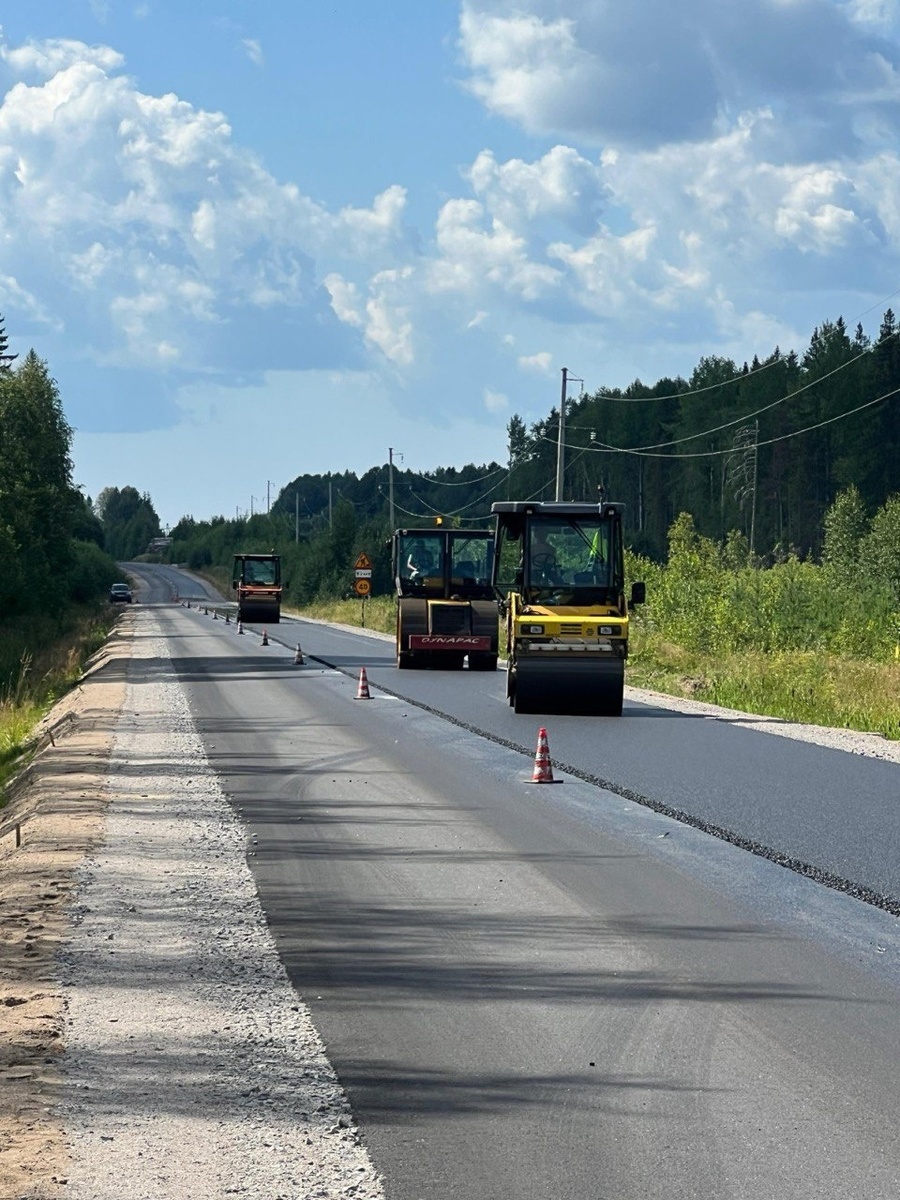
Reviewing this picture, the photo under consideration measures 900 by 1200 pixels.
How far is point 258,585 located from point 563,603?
47.1 m

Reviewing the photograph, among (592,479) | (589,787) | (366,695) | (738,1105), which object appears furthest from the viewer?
(592,479)

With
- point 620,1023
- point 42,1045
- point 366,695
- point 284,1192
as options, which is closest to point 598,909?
point 620,1023

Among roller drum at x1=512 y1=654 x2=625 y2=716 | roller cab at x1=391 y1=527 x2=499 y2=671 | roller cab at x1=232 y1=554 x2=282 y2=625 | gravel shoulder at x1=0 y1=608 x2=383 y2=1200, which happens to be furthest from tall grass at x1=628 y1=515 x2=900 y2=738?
roller cab at x1=232 y1=554 x2=282 y2=625

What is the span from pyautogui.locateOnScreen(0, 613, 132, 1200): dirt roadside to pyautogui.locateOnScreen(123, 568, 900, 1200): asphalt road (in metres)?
1.08

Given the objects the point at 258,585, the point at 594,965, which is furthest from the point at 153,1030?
the point at 258,585

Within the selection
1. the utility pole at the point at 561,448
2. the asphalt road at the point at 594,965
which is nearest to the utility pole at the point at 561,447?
the utility pole at the point at 561,448

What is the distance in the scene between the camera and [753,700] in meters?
27.5

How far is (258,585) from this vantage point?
70312 millimetres

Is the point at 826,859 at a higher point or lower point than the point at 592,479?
lower

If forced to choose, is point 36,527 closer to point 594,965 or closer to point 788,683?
→ point 788,683

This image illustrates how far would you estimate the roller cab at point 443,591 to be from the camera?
3538 centimetres

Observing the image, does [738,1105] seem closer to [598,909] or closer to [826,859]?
[598,909]

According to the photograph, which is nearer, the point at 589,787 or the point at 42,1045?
the point at 42,1045

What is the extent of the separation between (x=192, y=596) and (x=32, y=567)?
8238 centimetres
